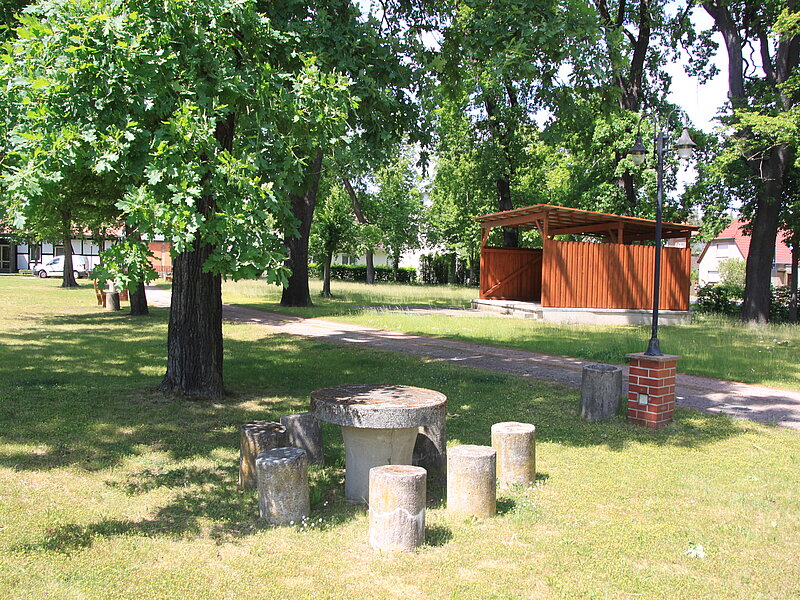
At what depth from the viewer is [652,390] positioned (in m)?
7.24

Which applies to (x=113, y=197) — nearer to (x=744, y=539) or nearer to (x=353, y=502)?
(x=353, y=502)

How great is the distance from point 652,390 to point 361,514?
13.4 feet

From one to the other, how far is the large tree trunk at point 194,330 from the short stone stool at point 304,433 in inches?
102

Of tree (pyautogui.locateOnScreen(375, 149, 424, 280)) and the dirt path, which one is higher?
tree (pyautogui.locateOnScreen(375, 149, 424, 280))

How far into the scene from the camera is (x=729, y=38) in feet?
67.8

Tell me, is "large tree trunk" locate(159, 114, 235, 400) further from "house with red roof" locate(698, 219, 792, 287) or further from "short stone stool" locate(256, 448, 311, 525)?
"house with red roof" locate(698, 219, 792, 287)

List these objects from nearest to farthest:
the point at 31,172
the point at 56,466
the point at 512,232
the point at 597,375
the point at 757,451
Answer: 1. the point at 31,172
2. the point at 56,466
3. the point at 757,451
4. the point at 597,375
5. the point at 512,232

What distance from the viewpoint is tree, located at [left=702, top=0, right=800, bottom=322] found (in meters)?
19.0

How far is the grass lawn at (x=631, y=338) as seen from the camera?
11.6 m

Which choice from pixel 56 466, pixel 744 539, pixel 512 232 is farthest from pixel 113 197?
pixel 512 232

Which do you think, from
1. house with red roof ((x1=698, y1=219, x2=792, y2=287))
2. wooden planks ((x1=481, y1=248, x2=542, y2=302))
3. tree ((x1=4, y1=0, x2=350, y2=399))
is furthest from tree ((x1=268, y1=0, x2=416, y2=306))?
house with red roof ((x1=698, y1=219, x2=792, y2=287))

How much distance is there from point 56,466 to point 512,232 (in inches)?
923

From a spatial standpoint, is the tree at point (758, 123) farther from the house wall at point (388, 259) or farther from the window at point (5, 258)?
the window at point (5, 258)

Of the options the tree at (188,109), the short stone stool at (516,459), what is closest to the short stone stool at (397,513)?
the short stone stool at (516,459)
